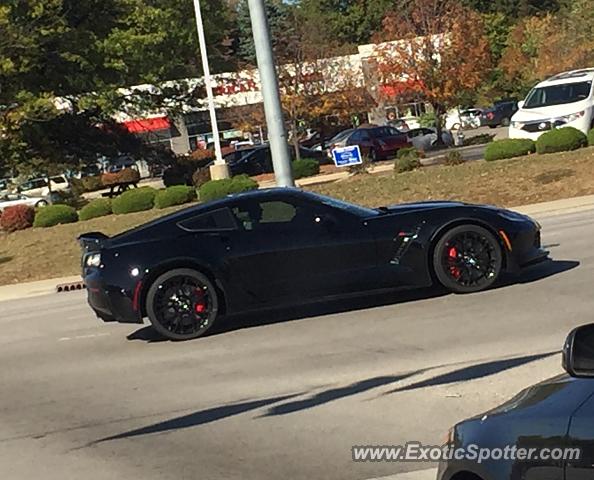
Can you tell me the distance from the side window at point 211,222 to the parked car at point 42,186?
43132 mm

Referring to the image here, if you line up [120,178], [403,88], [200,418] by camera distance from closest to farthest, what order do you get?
[200,418]
[120,178]
[403,88]

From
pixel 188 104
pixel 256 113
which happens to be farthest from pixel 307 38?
pixel 188 104

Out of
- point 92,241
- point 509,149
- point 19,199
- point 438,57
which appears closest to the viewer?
point 92,241


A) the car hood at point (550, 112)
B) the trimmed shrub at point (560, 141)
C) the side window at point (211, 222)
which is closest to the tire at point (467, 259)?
the side window at point (211, 222)

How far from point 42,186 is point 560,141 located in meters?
38.5

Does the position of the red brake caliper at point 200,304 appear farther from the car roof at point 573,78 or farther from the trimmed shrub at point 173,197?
the car roof at point 573,78

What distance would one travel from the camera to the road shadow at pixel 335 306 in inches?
472

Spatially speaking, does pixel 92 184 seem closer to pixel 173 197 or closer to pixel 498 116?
pixel 498 116

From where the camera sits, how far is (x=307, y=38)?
60.2m

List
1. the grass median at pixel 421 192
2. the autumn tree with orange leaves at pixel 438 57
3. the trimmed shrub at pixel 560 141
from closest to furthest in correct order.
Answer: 1. the grass median at pixel 421 192
2. the trimmed shrub at pixel 560 141
3. the autumn tree with orange leaves at pixel 438 57

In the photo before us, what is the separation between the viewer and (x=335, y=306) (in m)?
12.4

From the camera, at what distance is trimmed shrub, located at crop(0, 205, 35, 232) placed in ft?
91.6

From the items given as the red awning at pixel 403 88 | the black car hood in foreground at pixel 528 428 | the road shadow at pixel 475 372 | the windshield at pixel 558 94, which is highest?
the red awning at pixel 403 88

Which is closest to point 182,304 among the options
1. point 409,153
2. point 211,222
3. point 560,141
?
point 211,222
